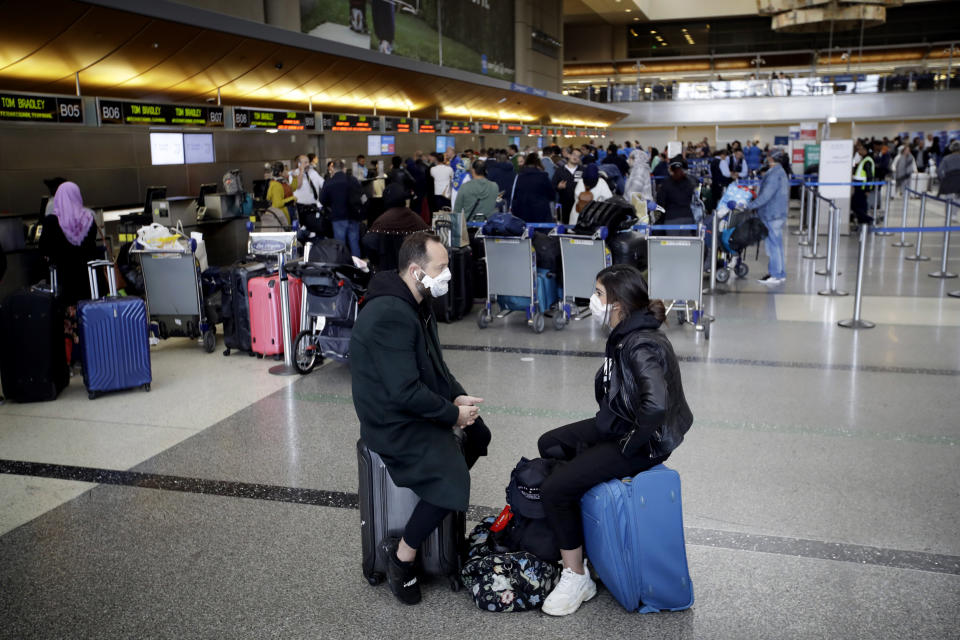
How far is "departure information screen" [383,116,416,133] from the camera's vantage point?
1917cm

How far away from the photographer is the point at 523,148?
3125 cm

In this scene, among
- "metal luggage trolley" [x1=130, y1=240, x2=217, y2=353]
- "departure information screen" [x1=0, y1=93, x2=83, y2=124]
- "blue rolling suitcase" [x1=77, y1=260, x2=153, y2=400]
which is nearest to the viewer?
"blue rolling suitcase" [x1=77, y1=260, x2=153, y2=400]

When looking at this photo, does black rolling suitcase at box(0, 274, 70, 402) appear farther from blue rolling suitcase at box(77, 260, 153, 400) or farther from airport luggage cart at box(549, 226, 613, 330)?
airport luggage cart at box(549, 226, 613, 330)

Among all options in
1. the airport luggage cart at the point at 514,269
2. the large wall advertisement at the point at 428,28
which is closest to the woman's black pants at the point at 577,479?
the airport luggage cart at the point at 514,269

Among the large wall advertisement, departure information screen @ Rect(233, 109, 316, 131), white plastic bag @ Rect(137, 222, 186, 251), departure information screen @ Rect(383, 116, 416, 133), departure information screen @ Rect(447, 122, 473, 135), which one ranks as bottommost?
white plastic bag @ Rect(137, 222, 186, 251)

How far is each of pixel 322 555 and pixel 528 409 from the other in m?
2.49

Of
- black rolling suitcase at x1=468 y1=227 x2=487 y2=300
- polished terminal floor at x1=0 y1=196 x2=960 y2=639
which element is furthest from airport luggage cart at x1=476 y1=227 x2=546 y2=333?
black rolling suitcase at x1=468 y1=227 x2=487 y2=300

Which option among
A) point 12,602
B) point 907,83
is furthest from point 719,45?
point 12,602

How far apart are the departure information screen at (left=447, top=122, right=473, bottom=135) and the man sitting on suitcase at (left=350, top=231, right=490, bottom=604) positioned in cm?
2042

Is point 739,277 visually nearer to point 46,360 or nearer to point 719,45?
point 46,360

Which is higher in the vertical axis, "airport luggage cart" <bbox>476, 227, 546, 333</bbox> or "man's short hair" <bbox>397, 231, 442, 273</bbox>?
"man's short hair" <bbox>397, 231, 442, 273</bbox>

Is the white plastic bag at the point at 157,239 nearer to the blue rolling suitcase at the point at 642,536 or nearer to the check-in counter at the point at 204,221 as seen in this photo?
the check-in counter at the point at 204,221

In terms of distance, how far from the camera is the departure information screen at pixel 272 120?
13.2 metres

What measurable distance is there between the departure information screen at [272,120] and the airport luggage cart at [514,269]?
653cm
